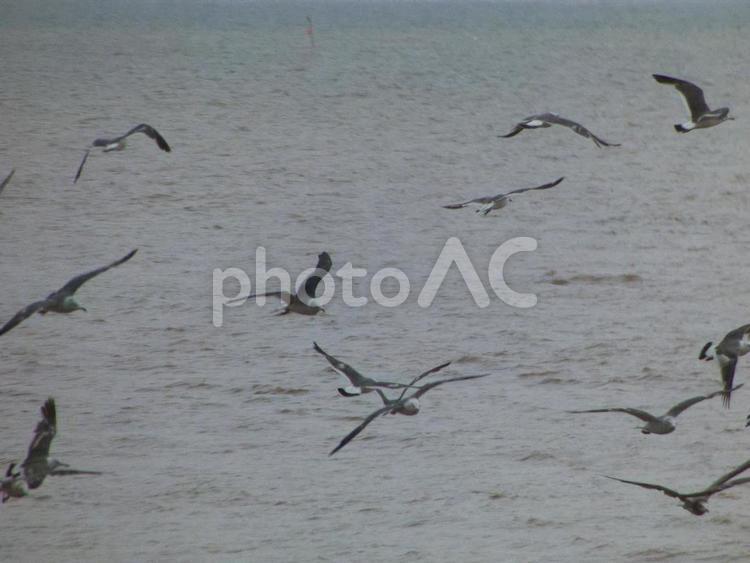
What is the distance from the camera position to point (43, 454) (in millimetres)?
7125

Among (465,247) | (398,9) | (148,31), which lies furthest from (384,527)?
(398,9)

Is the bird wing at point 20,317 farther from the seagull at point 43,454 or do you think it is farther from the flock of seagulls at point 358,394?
the seagull at point 43,454

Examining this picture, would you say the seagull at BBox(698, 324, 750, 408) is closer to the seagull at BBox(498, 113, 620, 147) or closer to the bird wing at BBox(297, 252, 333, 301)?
the seagull at BBox(498, 113, 620, 147)

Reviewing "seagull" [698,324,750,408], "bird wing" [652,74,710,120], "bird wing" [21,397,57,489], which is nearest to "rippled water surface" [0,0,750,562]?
"bird wing" [21,397,57,489]

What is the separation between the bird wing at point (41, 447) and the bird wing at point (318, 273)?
5.81 feet

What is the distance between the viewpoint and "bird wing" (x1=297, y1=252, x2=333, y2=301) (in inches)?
320

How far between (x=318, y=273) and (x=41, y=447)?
6.43ft

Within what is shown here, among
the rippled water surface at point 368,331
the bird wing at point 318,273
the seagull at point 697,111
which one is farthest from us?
the seagull at point 697,111

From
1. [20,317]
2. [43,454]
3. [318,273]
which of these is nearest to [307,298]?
[318,273]

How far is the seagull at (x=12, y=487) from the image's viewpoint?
24.0ft

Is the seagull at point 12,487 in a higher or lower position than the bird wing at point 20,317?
lower

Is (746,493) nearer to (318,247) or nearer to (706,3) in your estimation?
(318,247)

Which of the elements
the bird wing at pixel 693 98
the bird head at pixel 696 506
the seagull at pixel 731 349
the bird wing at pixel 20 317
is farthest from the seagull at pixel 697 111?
the bird wing at pixel 20 317

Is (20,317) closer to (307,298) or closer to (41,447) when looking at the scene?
(41,447)
